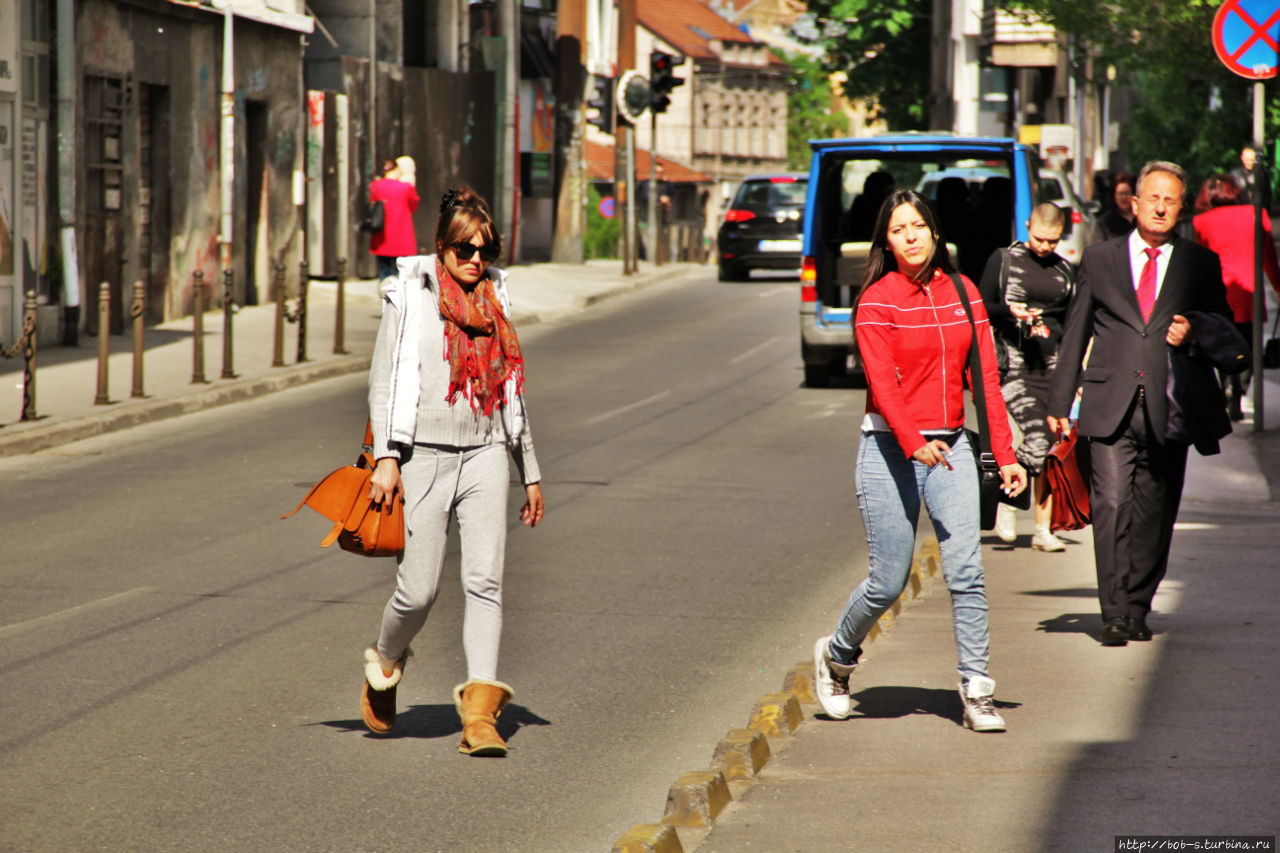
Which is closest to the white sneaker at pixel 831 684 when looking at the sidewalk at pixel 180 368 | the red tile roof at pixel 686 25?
the sidewalk at pixel 180 368

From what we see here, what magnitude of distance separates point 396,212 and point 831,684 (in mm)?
15707

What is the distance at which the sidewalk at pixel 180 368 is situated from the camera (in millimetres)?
14156

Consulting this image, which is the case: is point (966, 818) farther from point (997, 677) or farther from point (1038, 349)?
point (1038, 349)

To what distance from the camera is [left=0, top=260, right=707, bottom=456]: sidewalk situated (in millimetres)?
14156

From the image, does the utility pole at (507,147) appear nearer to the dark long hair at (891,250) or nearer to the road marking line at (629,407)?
the road marking line at (629,407)

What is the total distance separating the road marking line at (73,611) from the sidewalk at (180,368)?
199 inches

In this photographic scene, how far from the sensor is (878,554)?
5.91 metres

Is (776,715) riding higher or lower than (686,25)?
lower

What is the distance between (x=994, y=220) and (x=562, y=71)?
25606mm

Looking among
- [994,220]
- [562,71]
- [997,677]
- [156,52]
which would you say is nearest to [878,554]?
[997,677]

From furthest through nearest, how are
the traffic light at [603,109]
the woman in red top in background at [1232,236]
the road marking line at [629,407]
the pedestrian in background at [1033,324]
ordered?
the traffic light at [603,109] → the road marking line at [629,407] → the woman in red top in background at [1232,236] → the pedestrian in background at [1033,324]

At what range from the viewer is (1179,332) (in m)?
7.17

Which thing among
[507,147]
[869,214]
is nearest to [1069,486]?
[869,214]

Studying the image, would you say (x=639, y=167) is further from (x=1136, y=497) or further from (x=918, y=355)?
(x=918, y=355)
